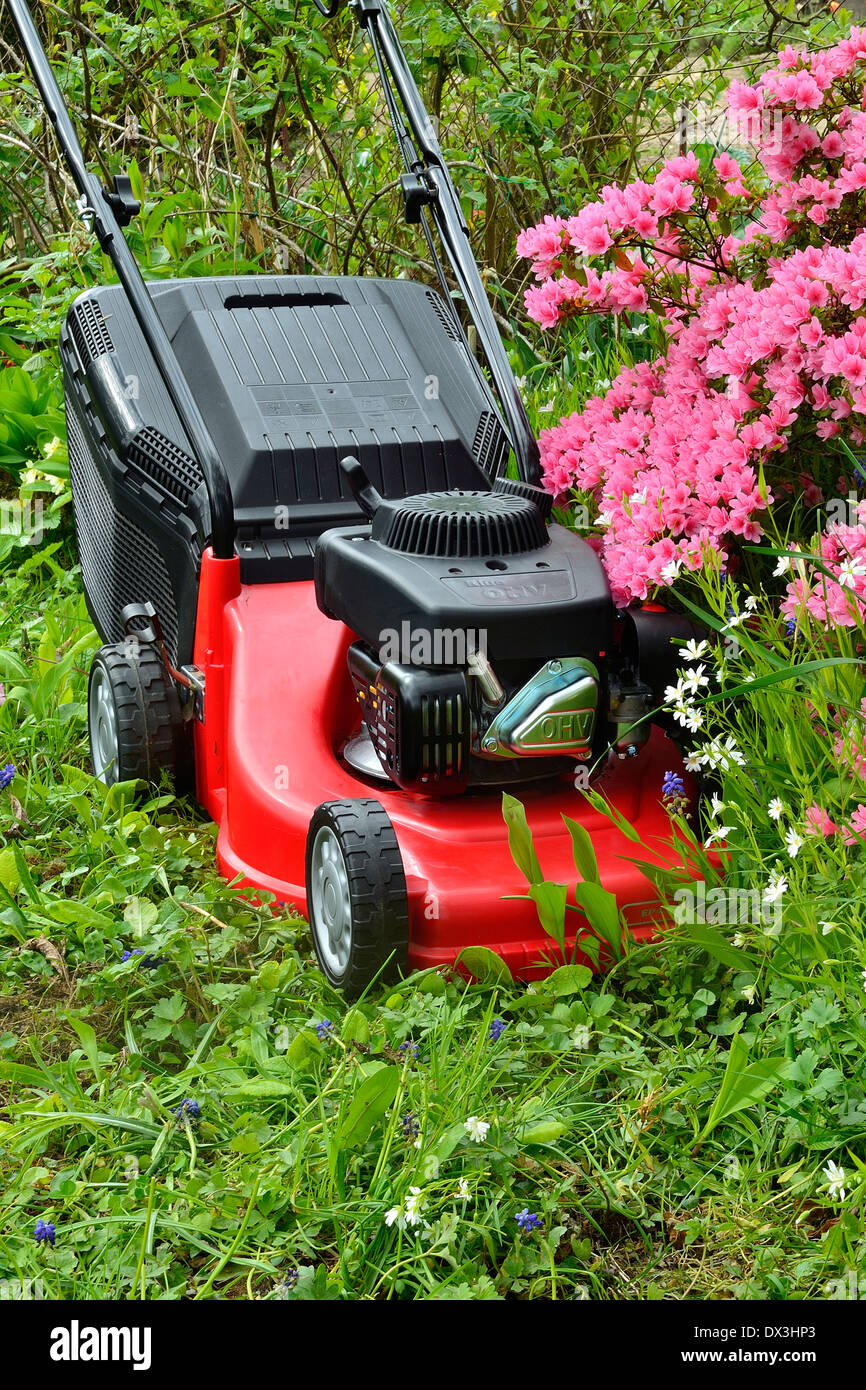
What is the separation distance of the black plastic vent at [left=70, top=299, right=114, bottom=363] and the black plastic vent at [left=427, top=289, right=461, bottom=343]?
0.60 metres

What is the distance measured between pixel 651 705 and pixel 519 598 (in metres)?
0.27

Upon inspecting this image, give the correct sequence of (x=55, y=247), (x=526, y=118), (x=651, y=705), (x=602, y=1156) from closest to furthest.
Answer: (x=602, y=1156) → (x=651, y=705) → (x=526, y=118) → (x=55, y=247)

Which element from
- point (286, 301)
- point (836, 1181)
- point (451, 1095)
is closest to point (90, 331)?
point (286, 301)

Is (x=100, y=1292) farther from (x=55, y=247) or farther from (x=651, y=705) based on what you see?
(x=55, y=247)

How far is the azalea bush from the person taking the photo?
1940 mm

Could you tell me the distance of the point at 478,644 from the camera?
1.74m

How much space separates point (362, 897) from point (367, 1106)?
0.30m

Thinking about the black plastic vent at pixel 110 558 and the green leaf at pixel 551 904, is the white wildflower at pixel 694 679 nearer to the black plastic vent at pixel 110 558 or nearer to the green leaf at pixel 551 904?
the green leaf at pixel 551 904

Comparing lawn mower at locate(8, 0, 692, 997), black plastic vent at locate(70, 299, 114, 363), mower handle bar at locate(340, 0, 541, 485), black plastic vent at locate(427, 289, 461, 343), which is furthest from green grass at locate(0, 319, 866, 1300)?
black plastic vent at locate(70, 299, 114, 363)

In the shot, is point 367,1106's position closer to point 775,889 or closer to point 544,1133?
point 544,1133

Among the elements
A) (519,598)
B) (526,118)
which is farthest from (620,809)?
(526,118)

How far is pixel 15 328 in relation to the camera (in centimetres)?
399

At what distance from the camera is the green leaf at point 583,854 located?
1784mm

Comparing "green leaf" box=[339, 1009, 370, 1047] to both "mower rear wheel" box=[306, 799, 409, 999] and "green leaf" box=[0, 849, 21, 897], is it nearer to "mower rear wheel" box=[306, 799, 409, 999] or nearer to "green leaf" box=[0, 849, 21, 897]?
"mower rear wheel" box=[306, 799, 409, 999]
